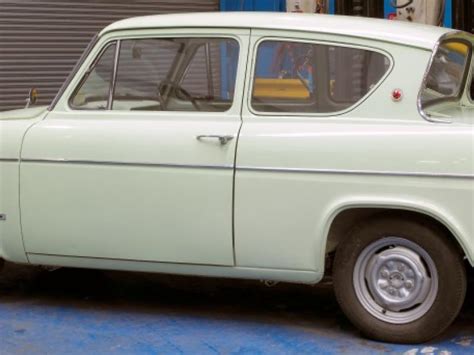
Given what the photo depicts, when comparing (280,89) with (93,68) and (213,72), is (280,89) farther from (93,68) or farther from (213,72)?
(93,68)

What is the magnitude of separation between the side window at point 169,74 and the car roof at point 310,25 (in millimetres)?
98

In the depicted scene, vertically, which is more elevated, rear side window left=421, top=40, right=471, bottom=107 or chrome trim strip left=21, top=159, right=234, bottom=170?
rear side window left=421, top=40, right=471, bottom=107

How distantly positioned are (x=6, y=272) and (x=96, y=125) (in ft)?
5.92

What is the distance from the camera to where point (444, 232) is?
3922 mm

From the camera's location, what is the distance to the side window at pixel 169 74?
4.39m

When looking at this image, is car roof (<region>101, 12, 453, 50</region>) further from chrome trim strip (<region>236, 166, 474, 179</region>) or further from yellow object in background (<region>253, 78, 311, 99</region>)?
chrome trim strip (<region>236, 166, 474, 179</region>)

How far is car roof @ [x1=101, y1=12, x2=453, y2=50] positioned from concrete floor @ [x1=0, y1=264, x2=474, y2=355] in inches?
64.0

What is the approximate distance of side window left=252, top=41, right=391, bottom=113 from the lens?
4.07 meters

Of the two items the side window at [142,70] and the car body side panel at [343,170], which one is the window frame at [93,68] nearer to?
the side window at [142,70]

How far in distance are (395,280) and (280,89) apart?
1198mm

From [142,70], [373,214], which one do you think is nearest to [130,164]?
[142,70]

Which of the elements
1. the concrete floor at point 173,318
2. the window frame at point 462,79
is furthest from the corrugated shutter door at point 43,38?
the window frame at point 462,79

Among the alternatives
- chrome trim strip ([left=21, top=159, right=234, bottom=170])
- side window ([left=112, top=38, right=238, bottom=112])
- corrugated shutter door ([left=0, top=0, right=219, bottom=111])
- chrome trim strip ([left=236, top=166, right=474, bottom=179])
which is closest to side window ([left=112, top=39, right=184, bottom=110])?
side window ([left=112, top=38, right=238, bottom=112])

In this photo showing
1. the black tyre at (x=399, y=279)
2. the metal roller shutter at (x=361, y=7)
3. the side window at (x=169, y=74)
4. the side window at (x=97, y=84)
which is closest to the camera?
the black tyre at (x=399, y=279)
